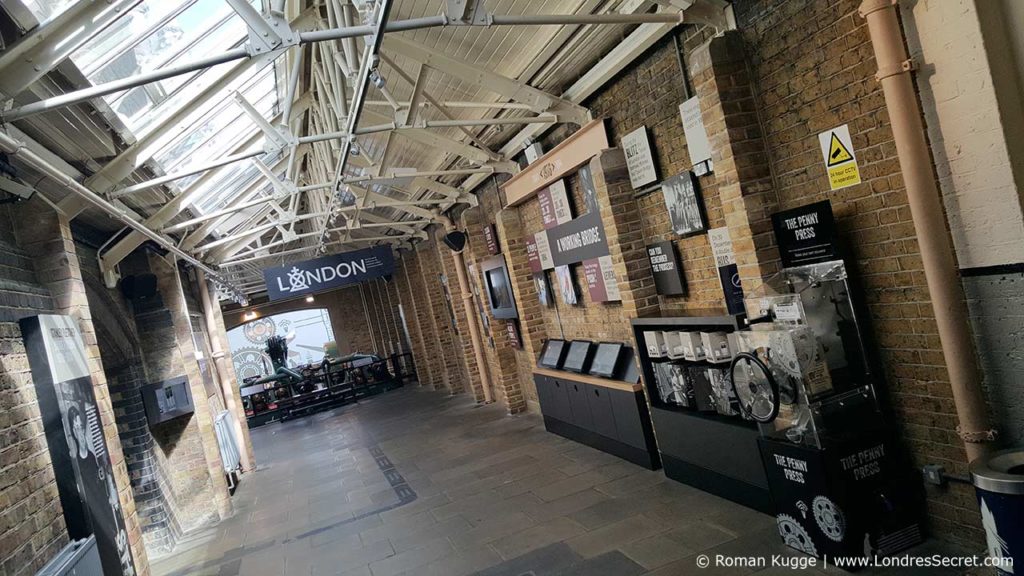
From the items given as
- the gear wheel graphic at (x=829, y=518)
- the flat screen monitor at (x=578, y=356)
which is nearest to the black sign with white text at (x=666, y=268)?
the flat screen monitor at (x=578, y=356)

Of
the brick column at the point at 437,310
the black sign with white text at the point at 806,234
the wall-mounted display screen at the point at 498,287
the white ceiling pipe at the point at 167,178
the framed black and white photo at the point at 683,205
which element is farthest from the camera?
the brick column at the point at 437,310

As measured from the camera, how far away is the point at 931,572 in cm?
337

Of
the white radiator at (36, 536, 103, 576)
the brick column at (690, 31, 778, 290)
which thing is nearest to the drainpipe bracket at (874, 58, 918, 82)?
the brick column at (690, 31, 778, 290)

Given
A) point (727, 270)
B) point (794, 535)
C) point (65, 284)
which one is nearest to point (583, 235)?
point (727, 270)

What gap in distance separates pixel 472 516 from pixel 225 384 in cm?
750

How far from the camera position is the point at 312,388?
1842 centimetres

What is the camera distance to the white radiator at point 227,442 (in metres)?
9.26

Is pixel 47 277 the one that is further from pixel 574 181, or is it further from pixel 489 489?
pixel 574 181

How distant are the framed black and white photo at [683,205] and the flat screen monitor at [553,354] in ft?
9.90

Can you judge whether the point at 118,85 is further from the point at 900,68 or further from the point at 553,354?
the point at 553,354

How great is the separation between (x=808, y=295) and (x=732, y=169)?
0.97 m

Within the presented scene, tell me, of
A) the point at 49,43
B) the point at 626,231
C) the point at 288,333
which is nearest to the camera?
the point at 49,43

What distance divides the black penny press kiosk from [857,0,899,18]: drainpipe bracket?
104 centimetres

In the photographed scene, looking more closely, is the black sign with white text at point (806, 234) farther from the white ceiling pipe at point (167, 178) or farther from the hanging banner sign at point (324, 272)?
the hanging banner sign at point (324, 272)
